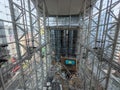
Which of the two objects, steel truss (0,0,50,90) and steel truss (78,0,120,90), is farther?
steel truss (0,0,50,90)

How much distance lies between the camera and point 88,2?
24.5 ft

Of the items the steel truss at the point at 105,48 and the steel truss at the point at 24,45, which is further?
the steel truss at the point at 24,45

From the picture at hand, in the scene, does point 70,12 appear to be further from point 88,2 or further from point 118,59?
point 118,59

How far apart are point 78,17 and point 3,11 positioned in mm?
7238

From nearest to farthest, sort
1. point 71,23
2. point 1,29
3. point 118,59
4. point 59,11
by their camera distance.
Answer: point 1,29, point 118,59, point 59,11, point 71,23

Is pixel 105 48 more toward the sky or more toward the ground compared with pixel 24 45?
more toward the ground

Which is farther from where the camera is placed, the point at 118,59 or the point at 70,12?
the point at 70,12

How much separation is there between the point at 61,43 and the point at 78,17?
298 cm

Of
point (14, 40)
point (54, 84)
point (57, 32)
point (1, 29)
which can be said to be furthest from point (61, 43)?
point (1, 29)

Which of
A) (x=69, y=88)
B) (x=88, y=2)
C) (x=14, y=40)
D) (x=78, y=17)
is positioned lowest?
(x=69, y=88)

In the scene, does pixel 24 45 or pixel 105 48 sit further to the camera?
pixel 24 45

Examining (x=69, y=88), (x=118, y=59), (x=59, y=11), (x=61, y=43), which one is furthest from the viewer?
(x=61, y=43)

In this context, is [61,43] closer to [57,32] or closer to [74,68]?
[57,32]

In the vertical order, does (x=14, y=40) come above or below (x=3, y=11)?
below
